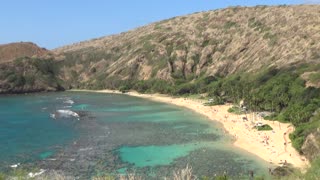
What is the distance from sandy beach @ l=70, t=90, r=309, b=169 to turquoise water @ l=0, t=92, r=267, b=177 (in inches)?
98.3

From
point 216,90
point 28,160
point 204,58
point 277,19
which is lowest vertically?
point 28,160

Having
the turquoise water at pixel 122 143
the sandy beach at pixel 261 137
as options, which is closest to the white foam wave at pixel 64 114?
the turquoise water at pixel 122 143

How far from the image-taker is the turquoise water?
64.2 metres

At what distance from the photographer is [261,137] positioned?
270ft

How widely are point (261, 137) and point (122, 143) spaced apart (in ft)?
83.3

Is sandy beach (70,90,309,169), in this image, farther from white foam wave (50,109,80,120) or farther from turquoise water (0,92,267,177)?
white foam wave (50,109,80,120)

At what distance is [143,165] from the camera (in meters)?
65.2

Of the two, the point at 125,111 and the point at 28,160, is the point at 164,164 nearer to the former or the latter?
the point at 28,160

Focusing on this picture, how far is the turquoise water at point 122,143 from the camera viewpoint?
64.2 meters

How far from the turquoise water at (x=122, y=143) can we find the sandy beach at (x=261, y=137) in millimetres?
2497

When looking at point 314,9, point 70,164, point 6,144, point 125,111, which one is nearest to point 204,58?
point 314,9

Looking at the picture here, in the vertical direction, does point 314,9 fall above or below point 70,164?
above

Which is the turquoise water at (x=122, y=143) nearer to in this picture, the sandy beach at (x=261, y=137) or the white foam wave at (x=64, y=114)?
the white foam wave at (x=64, y=114)

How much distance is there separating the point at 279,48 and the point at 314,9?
1276 inches
